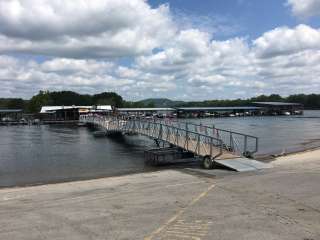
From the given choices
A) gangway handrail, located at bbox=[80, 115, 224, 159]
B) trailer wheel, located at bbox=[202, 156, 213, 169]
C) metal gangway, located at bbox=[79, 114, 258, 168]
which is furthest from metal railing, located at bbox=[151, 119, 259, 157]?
trailer wheel, located at bbox=[202, 156, 213, 169]

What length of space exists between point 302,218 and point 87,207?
6.21m

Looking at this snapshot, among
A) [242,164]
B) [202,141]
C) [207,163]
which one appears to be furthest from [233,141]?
[242,164]

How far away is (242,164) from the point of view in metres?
22.8

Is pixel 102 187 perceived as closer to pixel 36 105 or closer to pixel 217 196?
pixel 217 196

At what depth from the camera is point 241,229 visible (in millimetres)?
9703

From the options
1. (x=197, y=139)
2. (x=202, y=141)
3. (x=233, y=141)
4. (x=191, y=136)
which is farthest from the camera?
(x=191, y=136)

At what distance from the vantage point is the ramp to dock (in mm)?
21828

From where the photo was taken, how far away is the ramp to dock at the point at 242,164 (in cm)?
2183

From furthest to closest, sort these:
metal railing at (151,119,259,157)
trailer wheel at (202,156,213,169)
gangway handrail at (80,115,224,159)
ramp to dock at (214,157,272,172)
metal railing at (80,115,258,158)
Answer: metal railing at (151,119,259,157), metal railing at (80,115,258,158), gangway handrail at (80,115,224,159), trailer wheel at (202,156,213,169), ramp to dock at (214,157,272,172)

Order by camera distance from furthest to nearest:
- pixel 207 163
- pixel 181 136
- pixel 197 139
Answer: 1. pixel 181 136
2. pixel 197 139
3. pixel 207 163

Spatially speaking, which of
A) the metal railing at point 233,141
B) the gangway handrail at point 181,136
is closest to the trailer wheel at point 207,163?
the gangway handrail at point 181,136

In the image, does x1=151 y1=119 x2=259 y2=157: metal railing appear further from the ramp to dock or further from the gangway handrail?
the ramp to dock

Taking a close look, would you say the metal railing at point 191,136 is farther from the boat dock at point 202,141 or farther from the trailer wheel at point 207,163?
the trailer wheel at point 207,163

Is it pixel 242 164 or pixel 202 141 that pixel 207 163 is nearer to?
pixel 242 164
